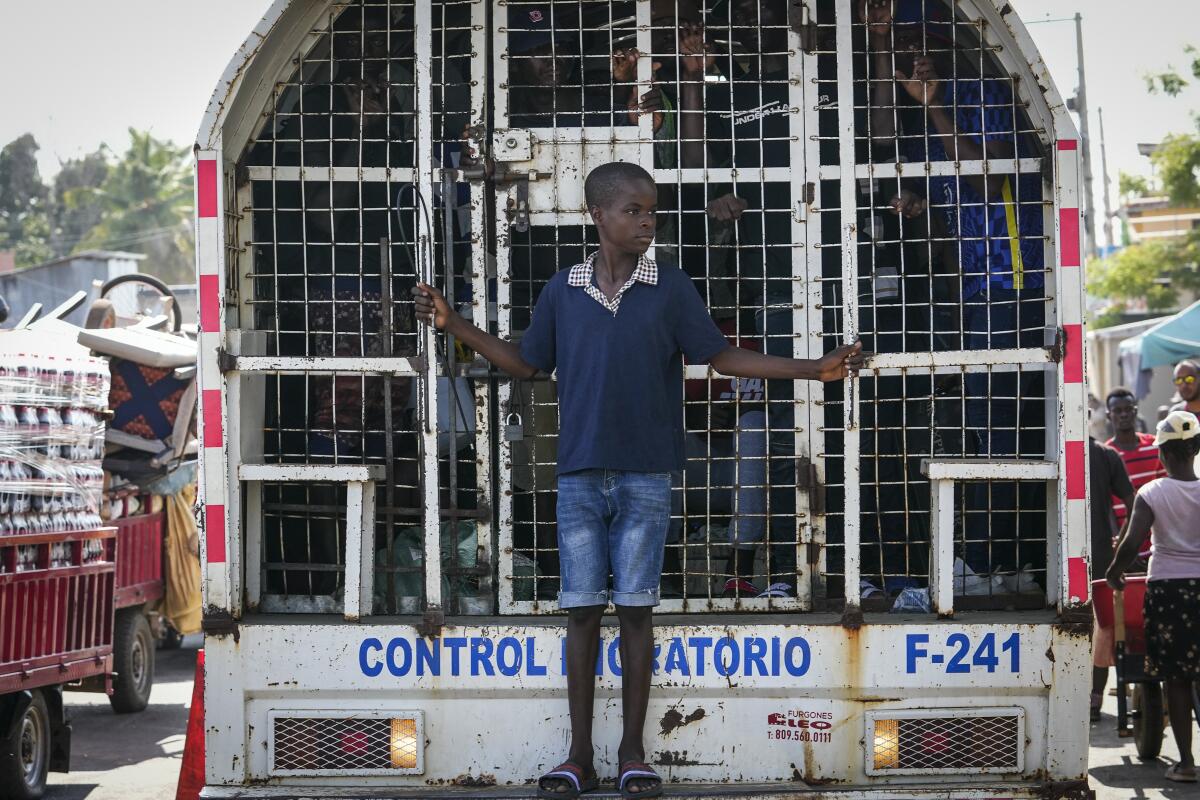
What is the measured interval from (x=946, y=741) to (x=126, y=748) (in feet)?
18.4

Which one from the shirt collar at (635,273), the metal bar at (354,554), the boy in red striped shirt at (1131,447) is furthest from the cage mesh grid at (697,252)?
the boy in red striped shirt at (1131,447)

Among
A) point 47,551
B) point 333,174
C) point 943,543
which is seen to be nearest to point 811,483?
point 943,543

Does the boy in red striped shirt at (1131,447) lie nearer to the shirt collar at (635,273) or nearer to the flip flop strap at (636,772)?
the shirt collar at (635,273)

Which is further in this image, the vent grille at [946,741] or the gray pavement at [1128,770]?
the gray pavement at [1128,770]

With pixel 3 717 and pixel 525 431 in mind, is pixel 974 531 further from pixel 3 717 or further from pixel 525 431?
pixel 3 717

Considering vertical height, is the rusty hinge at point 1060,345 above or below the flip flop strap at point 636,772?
above

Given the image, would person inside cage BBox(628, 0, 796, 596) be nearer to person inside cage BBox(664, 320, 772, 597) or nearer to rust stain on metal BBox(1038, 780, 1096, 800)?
person inside cage BBox(664, 320, 772, 597)

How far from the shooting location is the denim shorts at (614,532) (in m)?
4.21

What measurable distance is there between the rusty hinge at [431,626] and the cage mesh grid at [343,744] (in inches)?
9.4

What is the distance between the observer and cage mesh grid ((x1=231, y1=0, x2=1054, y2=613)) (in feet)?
15.2

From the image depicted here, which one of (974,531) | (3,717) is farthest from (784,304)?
(3,717)

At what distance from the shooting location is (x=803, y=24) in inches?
180

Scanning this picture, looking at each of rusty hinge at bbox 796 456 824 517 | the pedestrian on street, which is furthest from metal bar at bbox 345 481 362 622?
the pedestrian on street

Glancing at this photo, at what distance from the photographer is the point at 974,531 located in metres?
4.96
